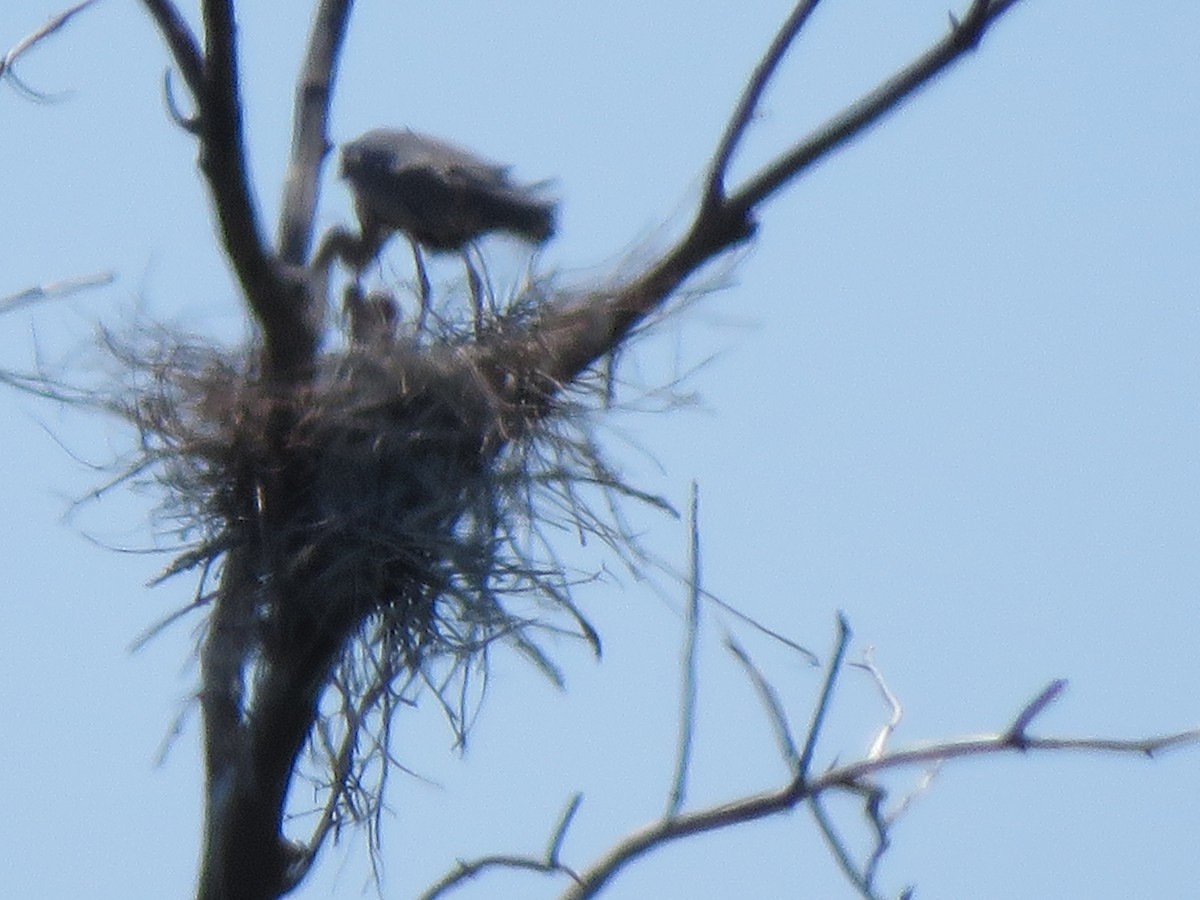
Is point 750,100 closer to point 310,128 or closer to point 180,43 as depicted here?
point 180,43

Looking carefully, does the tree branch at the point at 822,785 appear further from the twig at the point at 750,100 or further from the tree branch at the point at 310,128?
the tree branch at the point at 310,128

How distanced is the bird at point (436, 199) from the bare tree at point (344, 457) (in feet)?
2.14

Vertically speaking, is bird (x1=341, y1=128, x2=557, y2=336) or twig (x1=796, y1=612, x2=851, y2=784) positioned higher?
bird (x1=341, y1=128, x2=557, y2=336)

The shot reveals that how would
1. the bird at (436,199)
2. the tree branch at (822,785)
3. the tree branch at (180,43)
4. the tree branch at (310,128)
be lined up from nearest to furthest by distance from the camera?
the tree branch at (822,785), the tree branch at (180,43), the tree branch at (310,128), the bird at (436,199)

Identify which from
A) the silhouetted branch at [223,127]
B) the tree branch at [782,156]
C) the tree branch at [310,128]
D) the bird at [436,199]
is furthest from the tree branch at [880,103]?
the bird at [436,199]

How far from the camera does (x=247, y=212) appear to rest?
2.69m

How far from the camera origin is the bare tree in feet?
8.86

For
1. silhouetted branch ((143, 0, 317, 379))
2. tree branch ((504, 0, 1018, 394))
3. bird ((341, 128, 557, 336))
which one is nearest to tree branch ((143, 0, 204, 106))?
silhouetted branch ((143, 0, 317, 379))

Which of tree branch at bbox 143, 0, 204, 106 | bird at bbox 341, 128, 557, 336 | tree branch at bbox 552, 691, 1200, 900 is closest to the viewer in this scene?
tree branch at bbox 552, 691, 1200, 900

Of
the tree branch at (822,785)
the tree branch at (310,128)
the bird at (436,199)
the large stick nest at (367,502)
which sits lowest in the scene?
the tree branch at (822,785)

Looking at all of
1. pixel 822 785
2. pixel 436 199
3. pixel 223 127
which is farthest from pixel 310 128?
pixel 822 785

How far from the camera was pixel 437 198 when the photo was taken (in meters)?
4.22

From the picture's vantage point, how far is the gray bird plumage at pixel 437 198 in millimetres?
4195

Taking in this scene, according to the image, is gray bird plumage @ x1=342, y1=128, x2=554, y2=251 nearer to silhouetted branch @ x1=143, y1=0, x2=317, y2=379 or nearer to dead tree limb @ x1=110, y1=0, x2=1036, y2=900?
dead tree limb @ x1=110, y1=0, x2=1036, y2=900
